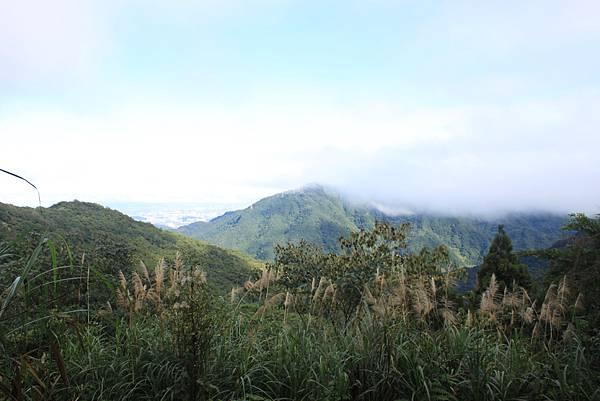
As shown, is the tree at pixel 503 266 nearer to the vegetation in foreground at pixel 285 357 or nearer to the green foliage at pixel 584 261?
the green foliage at pixel 584 261

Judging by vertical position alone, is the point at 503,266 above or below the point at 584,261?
below

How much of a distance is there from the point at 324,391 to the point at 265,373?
70 centimetres

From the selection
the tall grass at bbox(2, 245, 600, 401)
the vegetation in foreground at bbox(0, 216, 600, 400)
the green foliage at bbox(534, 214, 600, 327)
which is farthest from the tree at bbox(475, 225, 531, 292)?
the tall grass at bbox(2, 245, 600, 401)

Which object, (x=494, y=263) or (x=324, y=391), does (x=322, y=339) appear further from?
(x=494, y=263)

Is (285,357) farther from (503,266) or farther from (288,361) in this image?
(503,266)

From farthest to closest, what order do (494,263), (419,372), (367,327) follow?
1. (494,263)
2. (367,327)
3. (419,372)

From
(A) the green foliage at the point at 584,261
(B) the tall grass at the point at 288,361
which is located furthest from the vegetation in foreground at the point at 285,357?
(A) the green foliage at the point at 584,261

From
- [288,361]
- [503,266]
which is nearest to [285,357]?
[288,361]

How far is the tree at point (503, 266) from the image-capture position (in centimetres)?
2200

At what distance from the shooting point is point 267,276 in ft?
16.2

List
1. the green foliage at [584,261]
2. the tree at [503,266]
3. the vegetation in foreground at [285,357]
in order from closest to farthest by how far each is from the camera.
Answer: the vegetation in foreground at [285,357]
the green foliage at [584,261]
the tree at [503,266]

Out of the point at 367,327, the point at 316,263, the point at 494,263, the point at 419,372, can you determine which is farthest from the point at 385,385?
the point at 494,263

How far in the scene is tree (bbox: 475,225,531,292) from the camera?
22.0m

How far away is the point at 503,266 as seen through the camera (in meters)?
22.0
